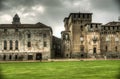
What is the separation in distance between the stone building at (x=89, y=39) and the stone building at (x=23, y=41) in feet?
28.8

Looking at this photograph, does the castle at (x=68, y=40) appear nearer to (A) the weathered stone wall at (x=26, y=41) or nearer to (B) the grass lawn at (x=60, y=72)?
(A) the weathered stone wall at (x=26, y=41)

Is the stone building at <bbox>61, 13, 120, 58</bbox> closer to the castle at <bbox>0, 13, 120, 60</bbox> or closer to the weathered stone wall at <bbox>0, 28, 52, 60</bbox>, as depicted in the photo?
the castle at <bbox>0, 13, 120, 60</bbox>

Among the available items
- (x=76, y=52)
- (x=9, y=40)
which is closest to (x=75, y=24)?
(x=76, y=52)

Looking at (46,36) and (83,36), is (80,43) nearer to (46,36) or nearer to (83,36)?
(83,36)

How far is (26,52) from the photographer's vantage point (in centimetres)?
6650

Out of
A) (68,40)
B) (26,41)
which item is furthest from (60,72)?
(68,40)

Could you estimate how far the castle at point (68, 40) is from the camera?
6612 cm

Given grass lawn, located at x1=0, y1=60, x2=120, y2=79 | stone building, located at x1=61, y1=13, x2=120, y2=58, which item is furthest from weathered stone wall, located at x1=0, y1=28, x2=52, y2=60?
grass lawn, located at x1=0, y1=60, x2=120, y2=79

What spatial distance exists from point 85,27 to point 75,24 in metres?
2.91

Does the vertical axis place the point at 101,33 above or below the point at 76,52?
above

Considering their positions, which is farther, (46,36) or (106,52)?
(106,52)

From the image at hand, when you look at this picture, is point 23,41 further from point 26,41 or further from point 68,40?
point 68,40

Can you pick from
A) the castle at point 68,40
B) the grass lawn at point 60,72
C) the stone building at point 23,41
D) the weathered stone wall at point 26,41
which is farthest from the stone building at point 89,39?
the grass lawn at point 60,72

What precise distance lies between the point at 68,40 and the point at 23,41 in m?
13.8
